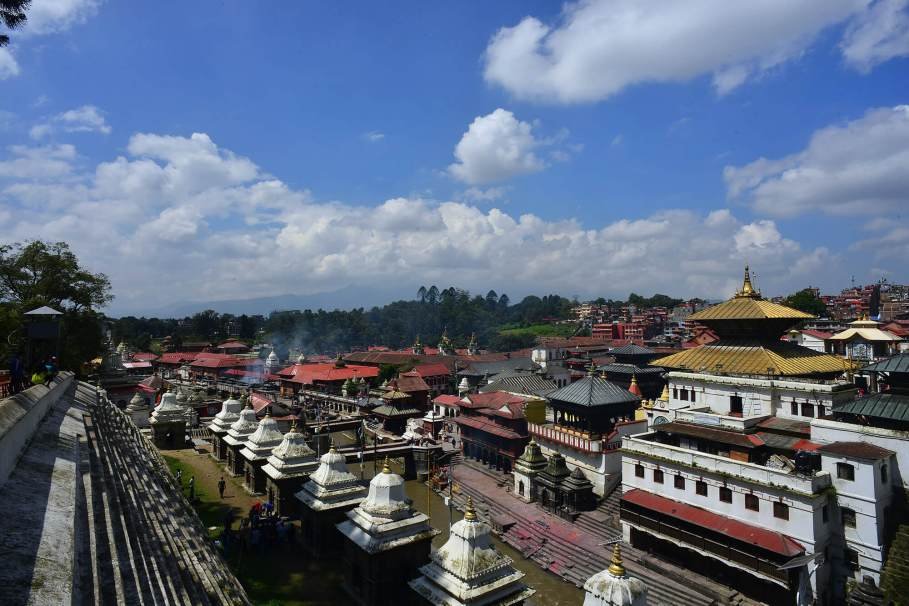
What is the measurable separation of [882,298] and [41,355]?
457ft

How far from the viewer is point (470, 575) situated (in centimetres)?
1457

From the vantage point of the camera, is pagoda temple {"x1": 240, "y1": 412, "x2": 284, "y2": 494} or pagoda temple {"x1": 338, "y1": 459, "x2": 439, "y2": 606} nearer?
pagoda temple {"x1": 338, "y1": 459, "x2": 439, "y2": 606}

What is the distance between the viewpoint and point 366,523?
18.1 metres

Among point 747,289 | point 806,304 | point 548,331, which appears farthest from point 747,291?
point 548,331

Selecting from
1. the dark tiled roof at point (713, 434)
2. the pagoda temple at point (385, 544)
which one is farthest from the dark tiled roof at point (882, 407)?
the pagoda temple at point (385, 544)

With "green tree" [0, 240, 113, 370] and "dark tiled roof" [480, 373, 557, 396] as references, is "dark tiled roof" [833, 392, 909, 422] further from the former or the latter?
"green tree" [0, 240, 113, 370]

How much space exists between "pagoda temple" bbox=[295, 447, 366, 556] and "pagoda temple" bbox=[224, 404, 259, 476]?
37.1 feet

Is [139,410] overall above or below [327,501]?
above

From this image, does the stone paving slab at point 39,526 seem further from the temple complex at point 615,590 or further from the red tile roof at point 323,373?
the red tile roof at point 323,373

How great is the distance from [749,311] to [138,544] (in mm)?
31485

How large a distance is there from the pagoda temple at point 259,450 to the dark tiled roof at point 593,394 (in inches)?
679

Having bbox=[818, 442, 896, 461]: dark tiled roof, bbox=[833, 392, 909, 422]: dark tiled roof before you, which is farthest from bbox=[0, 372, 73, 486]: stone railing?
bbox=[833, 392, 909, 422]: dark tiled roof

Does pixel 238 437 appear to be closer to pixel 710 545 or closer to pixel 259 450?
pixel 259 450

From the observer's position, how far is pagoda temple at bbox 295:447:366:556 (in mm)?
21516
